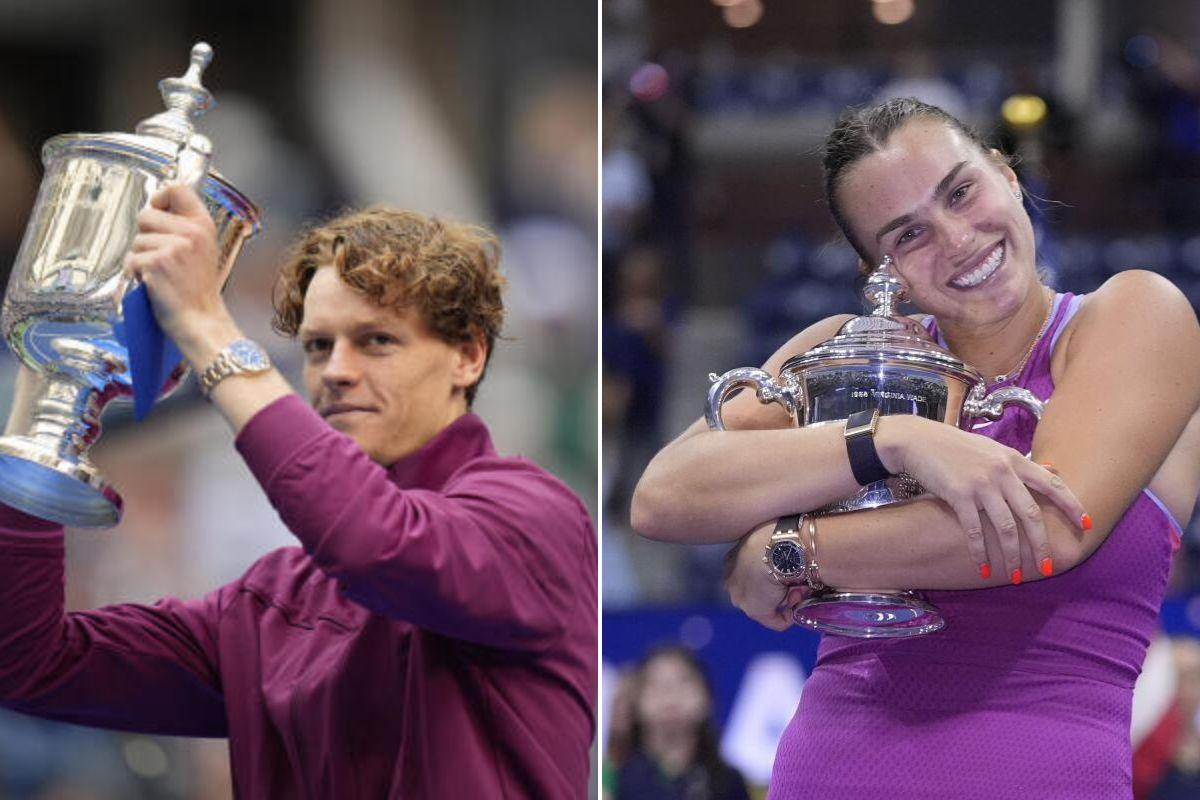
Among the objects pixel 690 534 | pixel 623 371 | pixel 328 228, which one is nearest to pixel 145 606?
pixel 328 228

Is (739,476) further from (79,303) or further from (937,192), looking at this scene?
(79,303)

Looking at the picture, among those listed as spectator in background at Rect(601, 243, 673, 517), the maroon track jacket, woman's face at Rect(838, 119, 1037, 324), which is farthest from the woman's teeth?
spectator in background at Rect(601, 243, 673, 517)

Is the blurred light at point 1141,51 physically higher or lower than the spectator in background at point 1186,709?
higher

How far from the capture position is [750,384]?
4.56 feet

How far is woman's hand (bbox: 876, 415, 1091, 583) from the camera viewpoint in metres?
1.24

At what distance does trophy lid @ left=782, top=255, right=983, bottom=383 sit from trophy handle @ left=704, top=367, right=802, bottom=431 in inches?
0.8

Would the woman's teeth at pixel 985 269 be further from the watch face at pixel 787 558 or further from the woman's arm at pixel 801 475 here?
the watch face at pixel 787 558

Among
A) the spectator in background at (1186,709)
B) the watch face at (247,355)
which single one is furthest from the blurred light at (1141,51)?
the watch face at (247,355)

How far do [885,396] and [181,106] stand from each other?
65cm

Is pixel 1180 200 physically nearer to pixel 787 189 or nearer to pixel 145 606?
pixel 787 189

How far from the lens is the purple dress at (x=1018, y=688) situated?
4.39ft

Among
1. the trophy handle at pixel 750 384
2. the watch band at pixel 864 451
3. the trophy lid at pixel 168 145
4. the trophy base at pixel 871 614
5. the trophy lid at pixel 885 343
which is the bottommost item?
the trophy base at pixel 871 614

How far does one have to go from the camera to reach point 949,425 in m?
1.30

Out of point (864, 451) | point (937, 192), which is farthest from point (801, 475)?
point (937, 192)
